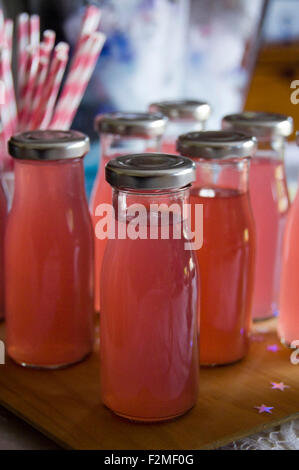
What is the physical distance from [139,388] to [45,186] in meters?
0.24

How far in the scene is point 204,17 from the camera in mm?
1478

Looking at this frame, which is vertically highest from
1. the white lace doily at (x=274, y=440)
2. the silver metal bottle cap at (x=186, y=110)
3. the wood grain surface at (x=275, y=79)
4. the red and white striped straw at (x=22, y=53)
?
the red and white striped straw at (x=22, y=53)

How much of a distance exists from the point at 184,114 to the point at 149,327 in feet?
1.32

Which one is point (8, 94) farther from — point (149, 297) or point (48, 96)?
point (149, 297)

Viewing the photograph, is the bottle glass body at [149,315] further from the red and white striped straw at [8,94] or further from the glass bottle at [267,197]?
the red and white striped straw at [8,94]

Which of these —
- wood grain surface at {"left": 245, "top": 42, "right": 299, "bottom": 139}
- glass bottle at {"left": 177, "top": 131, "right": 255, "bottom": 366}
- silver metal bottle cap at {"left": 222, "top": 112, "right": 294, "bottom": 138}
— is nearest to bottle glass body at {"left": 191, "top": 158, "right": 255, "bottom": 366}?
glass bottle at {"left": 177, "top": 131, "right": 255, "bottom": 366}

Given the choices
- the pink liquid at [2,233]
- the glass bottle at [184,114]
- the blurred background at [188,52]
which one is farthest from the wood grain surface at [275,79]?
the pink liquid at [2,233]

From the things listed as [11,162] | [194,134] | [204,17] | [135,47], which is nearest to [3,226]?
[11,162]

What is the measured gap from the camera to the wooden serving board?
2.10ft

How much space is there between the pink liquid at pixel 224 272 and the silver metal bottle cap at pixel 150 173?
0.12m

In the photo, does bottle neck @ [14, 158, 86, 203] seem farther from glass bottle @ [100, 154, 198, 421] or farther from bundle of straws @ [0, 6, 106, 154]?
bundle of straws @ [0, 6, 106, 154]

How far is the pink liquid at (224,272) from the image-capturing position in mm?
761

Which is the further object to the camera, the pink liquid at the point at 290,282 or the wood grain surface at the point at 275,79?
the wood grain surface at the point at 275,79
